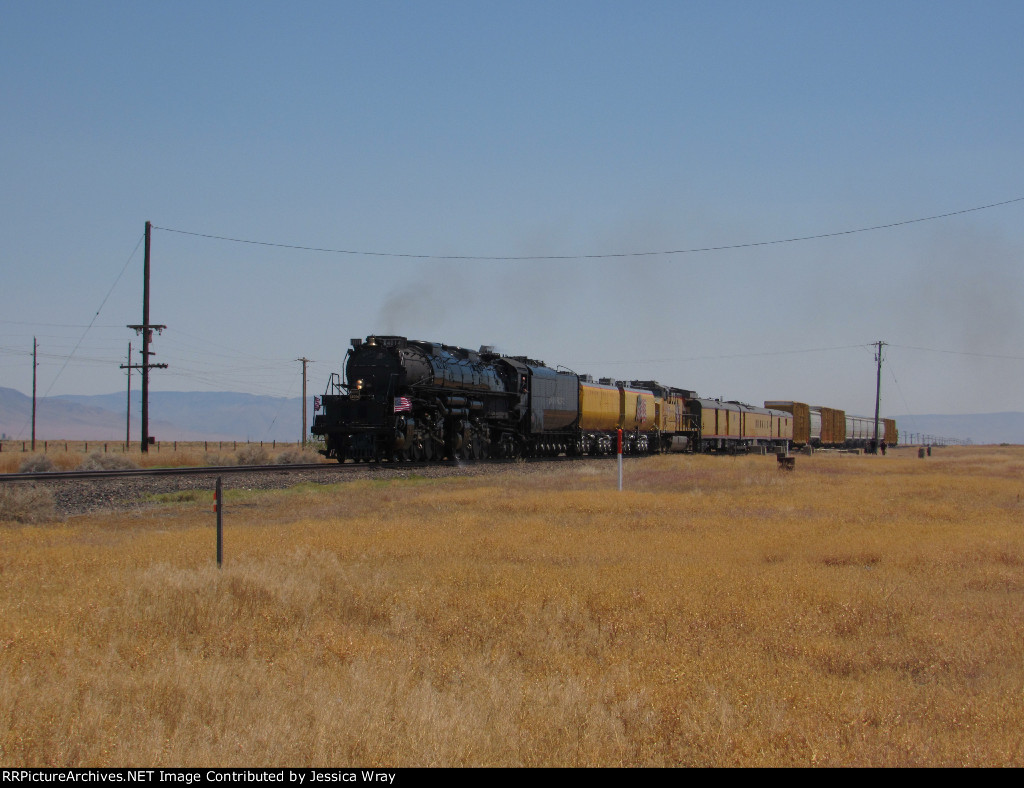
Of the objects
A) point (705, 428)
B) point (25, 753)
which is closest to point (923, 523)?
point (25, 753)

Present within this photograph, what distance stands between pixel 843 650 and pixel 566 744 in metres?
3.61

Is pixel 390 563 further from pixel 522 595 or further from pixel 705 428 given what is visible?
pixel 705 428

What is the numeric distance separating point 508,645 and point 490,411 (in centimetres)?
2953

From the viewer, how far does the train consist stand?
30.5 m

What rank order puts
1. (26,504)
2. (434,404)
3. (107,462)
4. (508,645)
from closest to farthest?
(508,645)
(26,504)
(434,404)
(107,462)

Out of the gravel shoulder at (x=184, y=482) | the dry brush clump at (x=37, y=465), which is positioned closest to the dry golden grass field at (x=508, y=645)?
the gravel shoulder at (x=184, y=482)

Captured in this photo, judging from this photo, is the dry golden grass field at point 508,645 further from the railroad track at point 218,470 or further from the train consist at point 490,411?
the train consist at point 490,411

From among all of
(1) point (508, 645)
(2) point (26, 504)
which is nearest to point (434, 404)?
(2) point (26, 504)

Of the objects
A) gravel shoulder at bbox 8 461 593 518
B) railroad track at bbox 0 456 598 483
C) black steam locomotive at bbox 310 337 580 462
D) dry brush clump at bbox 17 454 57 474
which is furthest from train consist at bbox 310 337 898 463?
dry brush clump at bbox 17 454 57 474

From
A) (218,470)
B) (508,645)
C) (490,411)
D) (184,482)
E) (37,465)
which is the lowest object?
(508,645)

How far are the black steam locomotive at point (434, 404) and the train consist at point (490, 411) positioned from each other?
1.6 inches

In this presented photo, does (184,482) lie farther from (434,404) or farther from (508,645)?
(508,645)

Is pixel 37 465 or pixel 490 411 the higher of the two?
pixel 490 411

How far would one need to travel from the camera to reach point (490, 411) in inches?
1476
